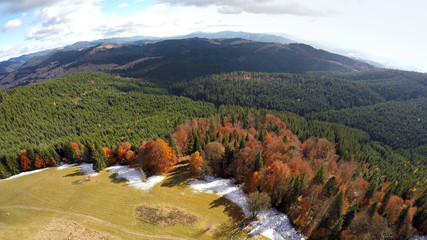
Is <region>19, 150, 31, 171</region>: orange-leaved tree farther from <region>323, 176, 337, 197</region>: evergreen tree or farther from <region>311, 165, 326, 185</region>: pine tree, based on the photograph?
<region>323, 176, 337, 197</region>: evergreen tree

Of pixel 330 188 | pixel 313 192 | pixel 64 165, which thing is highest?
pixel 64 165

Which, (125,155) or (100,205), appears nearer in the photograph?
(100,205)

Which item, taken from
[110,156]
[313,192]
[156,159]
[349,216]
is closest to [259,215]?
[313,192]

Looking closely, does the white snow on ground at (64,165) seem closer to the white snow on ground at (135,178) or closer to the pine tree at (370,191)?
the white snow on ground at (135,178)

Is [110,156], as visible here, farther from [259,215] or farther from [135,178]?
[259,215]

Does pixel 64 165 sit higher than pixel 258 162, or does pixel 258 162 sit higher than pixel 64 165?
pixel 258 162

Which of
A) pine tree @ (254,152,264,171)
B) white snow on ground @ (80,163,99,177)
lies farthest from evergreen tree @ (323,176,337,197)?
white snow on ground @ (80,163,99,177)

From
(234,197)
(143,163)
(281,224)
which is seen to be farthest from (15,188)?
(281,224)
